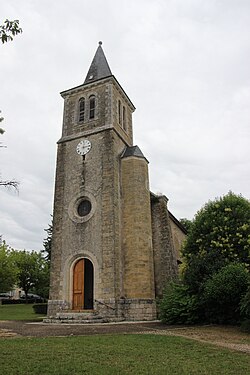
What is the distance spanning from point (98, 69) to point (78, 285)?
14828 mm

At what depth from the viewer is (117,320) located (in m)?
15.6

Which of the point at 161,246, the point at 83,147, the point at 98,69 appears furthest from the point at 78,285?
A: the point at 98,69

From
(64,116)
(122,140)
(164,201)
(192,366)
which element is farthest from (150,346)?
(64,116)

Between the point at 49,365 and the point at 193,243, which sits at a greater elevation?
the point at 193,243

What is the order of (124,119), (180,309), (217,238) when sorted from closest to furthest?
(180,309), (217,238), (124,119)

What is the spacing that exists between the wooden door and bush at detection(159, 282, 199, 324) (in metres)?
5.34

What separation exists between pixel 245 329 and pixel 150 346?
5195 millimetres

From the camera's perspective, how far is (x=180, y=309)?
521 inches

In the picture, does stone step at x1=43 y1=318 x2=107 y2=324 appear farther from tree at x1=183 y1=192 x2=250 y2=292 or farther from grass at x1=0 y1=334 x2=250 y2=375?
grass at x1=0 y1=334 x2=250 y2=375

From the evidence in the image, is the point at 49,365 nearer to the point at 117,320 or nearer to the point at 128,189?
the point at 117,320

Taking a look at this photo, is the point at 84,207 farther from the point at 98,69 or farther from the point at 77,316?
the point at 98,69

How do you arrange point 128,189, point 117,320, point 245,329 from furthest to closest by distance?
point 128,189
point 117,320
point 245,329

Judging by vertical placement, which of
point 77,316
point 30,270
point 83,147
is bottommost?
point 77,316

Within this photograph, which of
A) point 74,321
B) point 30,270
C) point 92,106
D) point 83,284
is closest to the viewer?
point 74,321
